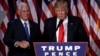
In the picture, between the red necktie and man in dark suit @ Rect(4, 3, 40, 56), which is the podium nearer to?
the red necktie

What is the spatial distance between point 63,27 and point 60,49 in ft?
1.85

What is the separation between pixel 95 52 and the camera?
5504mm

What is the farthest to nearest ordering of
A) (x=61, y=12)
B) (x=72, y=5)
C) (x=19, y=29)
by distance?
(x=72, y=5)
(x=19, y=29)
(x=61, y=12)

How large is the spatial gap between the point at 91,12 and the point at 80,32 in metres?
1.29

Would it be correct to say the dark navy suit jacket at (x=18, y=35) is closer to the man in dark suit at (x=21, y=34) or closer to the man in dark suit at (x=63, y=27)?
the man in dark suit at (x=21, y=34)

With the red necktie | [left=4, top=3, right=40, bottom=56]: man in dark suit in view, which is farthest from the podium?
[left=4, top=3, right=40, bottom=56]: man in dark suit

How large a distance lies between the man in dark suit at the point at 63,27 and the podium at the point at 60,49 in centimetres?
42

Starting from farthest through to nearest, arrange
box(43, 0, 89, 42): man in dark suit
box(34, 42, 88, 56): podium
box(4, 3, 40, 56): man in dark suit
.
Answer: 1. box(4, 3, 40, 56): man in dark suit
2. box(43, 0, 89, 42): man in dark suit
3. box(34, 42, 88, 56): podium

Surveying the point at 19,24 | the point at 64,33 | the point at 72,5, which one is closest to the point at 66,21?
the point at 64,33

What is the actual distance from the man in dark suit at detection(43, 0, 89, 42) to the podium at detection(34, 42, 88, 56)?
16.4 inches

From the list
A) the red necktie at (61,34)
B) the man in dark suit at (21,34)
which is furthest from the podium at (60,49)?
the man in dark suit at (21,34)

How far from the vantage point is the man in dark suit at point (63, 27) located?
158 inches

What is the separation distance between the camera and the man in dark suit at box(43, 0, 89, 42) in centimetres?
402

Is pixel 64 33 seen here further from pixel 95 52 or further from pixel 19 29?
pixel 95 52
